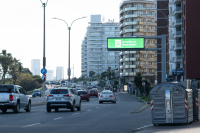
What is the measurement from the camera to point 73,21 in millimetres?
56250

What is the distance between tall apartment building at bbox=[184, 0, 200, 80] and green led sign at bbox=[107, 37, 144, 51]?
→ 30.2m

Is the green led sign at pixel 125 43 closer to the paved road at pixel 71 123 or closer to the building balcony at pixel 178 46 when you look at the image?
the paved road at pixel 71 123

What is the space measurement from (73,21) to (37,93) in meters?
25.5

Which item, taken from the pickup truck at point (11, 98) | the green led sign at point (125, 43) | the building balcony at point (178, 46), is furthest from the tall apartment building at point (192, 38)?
the pickup truck at point (11, 98)

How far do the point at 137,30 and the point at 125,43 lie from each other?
340 feet

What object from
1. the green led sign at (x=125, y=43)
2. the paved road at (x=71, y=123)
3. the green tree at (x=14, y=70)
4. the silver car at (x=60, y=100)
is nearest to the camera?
the paved road at (x=71, y=123)

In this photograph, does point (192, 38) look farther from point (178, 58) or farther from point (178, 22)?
point (178, 22)

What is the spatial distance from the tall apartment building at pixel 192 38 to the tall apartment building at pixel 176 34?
15.7m

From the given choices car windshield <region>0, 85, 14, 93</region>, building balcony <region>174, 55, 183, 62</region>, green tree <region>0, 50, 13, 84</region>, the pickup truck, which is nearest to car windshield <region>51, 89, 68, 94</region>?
the pickup truck

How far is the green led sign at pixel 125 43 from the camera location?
1364 inches

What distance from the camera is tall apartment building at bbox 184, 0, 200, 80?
62.3 m

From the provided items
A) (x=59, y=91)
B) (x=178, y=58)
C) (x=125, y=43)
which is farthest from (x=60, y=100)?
(x=178, y=58)

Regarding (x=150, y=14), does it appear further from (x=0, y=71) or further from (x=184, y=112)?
(x=184, y=112)

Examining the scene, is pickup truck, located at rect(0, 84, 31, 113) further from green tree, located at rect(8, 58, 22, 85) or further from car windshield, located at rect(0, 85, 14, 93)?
green tree, located at rect(8, 58, 22, 85)
